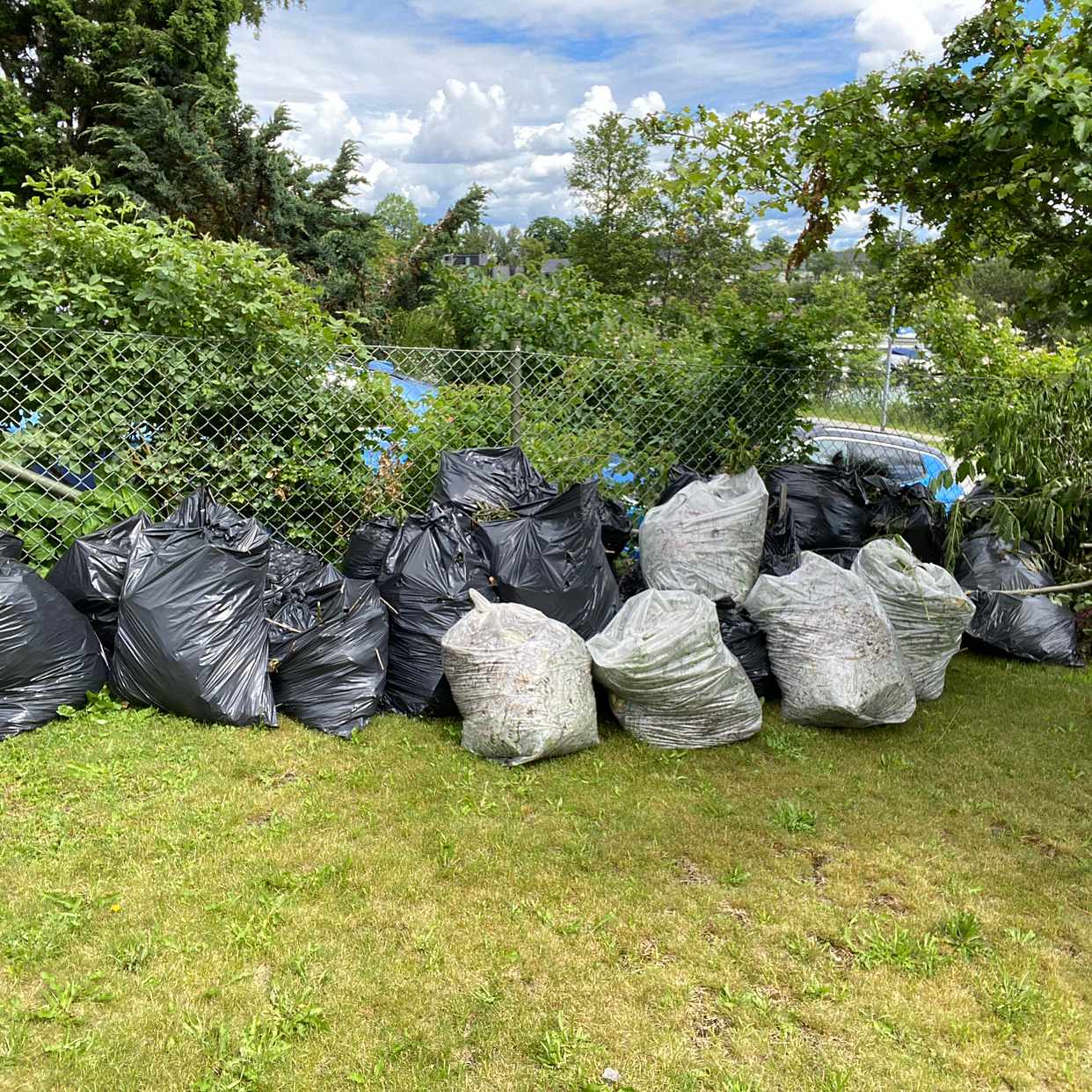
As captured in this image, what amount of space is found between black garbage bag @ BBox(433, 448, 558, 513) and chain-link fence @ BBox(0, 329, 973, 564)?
0.26 metres

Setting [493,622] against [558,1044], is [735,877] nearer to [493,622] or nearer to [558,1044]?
[558,1044]

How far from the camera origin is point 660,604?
3.13m

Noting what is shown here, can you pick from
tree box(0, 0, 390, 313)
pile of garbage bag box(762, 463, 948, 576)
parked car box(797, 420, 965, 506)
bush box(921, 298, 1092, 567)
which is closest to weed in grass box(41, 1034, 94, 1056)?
pile of garbage bag box(762, 463, 948, 576)

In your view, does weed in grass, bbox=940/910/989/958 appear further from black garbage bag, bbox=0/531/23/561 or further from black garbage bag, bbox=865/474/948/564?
black garbage bag, bbox=0/531/23/561

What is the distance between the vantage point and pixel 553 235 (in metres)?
27.9

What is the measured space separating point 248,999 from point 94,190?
352 cm

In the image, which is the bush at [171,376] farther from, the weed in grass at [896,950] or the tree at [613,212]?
the tree at [613,212]

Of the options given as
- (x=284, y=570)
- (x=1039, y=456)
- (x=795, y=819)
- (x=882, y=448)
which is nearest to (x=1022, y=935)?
(x=795, y=819)

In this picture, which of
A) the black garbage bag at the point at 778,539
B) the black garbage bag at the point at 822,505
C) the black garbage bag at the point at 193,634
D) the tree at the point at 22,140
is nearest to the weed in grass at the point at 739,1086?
Answer: the black garbage bag at the point at 193,634

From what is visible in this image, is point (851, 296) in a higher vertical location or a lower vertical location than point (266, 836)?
higher

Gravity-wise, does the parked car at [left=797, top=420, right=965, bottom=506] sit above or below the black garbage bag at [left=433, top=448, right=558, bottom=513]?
above

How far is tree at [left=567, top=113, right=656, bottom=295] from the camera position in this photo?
59.6 ft

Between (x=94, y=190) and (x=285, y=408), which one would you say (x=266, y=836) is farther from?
(x=94, y=190)

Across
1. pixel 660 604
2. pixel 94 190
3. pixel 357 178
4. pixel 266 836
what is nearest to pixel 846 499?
pixel 660 604
